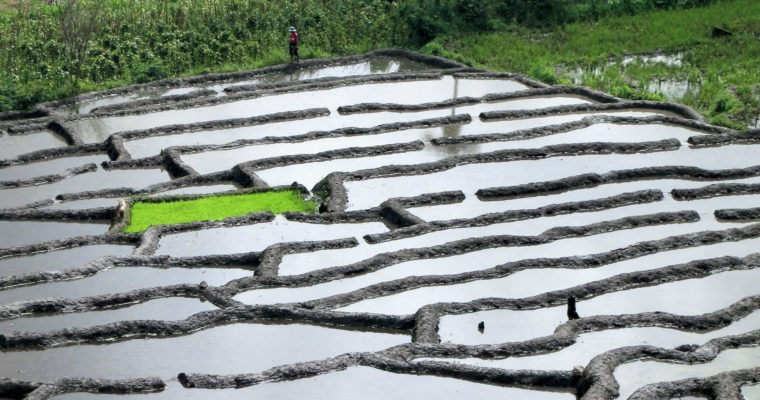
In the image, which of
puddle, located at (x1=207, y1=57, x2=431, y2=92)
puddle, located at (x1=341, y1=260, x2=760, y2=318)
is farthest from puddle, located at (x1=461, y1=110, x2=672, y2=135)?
puddle, located at (x1=341, y1=260, x2=760, y2=318)

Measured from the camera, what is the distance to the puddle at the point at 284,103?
78.6 feet

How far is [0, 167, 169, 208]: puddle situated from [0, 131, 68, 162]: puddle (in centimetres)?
179

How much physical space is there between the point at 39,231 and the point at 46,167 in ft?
10.9

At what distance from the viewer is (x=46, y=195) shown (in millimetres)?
20156

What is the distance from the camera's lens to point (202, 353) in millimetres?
14766

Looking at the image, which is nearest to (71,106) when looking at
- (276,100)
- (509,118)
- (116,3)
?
(276,100)

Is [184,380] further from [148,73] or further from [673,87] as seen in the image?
[673,87]

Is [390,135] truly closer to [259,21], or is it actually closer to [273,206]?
[273,206]

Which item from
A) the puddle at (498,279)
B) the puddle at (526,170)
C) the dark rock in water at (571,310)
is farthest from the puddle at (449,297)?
the puddle at (526,170)

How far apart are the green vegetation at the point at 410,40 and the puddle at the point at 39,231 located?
6536mm

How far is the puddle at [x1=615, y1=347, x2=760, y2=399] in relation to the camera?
14.0 meters

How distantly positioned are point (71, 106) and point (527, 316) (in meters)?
13.2

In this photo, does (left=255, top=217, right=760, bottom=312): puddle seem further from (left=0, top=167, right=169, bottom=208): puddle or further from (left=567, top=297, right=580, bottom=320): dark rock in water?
(left=0, top=167, right=169, bottom=208): puddle

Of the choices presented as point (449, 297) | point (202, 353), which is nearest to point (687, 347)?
point (449, 297)
